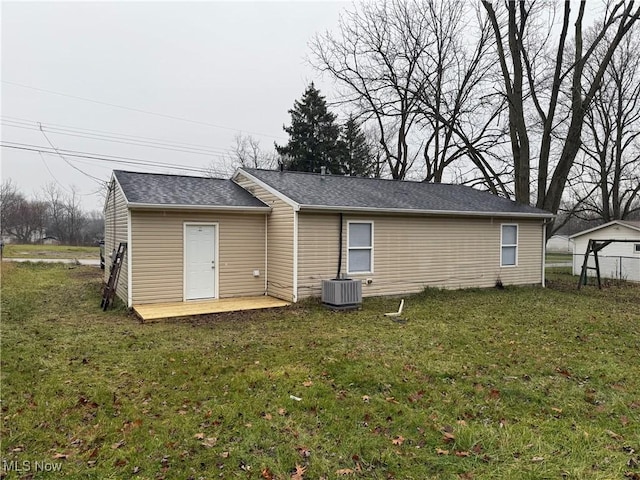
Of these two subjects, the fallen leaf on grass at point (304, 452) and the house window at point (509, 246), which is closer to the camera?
the fallen leaf on grass at point (304, 452)

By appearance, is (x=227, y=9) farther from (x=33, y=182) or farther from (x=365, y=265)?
(x=33, y=182)

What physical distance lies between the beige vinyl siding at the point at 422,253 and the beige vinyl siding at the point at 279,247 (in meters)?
0.30

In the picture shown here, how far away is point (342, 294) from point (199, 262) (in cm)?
350

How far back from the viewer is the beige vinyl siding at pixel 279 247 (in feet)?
32.0

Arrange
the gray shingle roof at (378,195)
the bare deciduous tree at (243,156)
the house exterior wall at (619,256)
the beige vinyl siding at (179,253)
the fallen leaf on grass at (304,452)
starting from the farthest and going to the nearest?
the bare deciduous tree at (243,156) < the house exterior wall at (619,256) < the gray shingle roof at (378,195) < the beige vinyl siding at (179,253) < the fallen leaf on grass at (304,452)

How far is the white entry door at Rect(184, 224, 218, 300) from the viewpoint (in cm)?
966

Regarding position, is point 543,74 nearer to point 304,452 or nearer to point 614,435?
point 614,435

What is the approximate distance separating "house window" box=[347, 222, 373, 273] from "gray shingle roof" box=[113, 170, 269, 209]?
2362 millimetres

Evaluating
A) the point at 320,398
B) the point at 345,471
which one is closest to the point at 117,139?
the point at 320,398

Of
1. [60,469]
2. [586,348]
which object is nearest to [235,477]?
[60,469]

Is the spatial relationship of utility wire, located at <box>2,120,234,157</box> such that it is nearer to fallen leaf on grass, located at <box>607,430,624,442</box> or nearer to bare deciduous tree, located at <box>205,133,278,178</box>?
bare deciduous tree, located at <box>205,133,278,178</box>

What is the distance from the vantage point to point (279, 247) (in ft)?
33.2

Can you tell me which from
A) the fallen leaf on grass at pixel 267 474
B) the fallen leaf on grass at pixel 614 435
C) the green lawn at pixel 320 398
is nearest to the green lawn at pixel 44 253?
the green lawn at pixel 320 398

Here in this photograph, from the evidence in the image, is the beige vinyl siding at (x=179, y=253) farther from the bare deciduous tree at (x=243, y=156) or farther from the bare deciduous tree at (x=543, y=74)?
the bare deciduous tree at (x=243, y=156)
